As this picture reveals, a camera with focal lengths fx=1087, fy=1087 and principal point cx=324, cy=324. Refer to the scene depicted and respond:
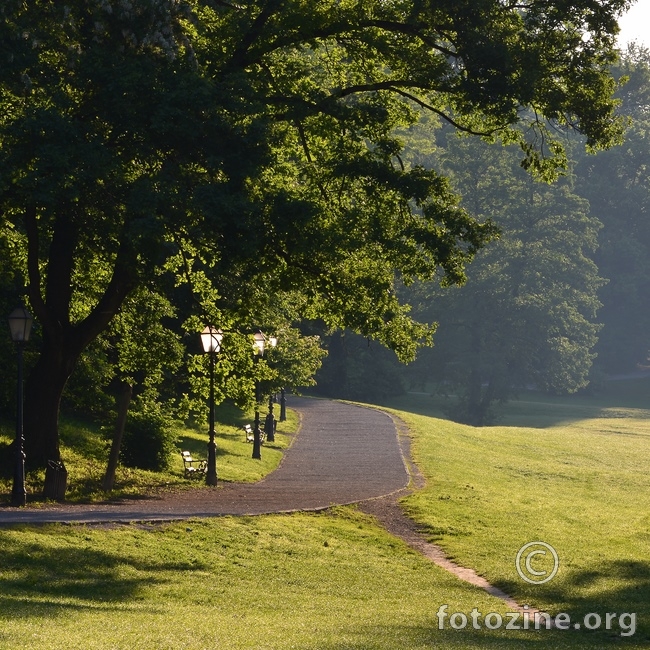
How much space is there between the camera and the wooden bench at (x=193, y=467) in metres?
27.9

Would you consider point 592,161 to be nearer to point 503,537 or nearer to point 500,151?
point 500,151

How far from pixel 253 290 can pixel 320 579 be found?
25.5 ft

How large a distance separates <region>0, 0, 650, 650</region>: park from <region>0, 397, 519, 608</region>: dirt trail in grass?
18 cm

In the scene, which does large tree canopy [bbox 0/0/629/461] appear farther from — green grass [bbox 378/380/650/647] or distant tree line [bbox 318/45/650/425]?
distant tree line [bbox 318/45/650/425]

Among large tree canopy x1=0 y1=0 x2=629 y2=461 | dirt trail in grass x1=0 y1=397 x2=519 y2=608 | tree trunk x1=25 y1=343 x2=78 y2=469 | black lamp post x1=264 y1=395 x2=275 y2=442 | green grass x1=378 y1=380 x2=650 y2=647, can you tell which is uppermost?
large tree canopy x1=0 y1=0 x2=629 y2=461

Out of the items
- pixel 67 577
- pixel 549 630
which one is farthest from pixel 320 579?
pixel 549 630

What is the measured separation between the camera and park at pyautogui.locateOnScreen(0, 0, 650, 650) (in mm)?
14055

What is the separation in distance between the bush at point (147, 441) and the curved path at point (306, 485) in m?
2.04

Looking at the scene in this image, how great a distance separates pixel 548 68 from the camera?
19812mm

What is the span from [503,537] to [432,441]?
21.0m

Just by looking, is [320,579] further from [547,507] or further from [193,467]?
[193,467]

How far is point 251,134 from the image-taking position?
1805 cm

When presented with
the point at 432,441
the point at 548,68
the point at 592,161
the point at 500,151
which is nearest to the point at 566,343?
the point at 500,151

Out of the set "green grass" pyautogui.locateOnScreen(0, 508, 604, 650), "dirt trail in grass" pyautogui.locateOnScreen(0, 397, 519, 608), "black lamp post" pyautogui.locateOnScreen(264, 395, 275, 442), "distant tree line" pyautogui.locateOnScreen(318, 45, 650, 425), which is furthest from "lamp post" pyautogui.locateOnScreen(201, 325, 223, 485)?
"distant tree line" pyautogui.locateOnScreen(318, 45, 650, 425)
